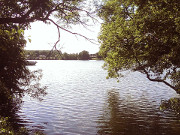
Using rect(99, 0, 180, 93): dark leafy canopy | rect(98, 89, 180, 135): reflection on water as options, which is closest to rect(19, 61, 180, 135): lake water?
rect(98, 89, 180, 135): reflection on water

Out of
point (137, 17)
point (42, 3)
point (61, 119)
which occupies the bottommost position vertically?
point (61, 119)

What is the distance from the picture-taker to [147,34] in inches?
584

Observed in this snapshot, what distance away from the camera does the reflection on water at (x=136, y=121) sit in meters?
17.3

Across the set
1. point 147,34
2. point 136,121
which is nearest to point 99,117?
point 136,121

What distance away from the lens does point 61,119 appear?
20609 millimetres

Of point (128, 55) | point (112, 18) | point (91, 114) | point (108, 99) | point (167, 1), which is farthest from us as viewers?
point (108, 99)

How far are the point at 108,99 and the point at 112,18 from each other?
16.4m

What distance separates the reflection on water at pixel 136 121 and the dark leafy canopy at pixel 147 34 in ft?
17.1

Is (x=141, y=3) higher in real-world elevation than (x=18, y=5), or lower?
higher

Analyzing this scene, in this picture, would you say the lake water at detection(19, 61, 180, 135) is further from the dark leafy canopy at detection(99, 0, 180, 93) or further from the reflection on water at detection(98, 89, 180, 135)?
the dark leafy canopy at detection(99, 0, 180, 93)

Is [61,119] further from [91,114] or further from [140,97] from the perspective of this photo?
[140,97]

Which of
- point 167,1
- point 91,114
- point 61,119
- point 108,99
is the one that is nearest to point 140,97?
point 108,99

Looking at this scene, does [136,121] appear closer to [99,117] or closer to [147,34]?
[99,117]

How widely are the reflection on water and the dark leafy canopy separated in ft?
17.1
